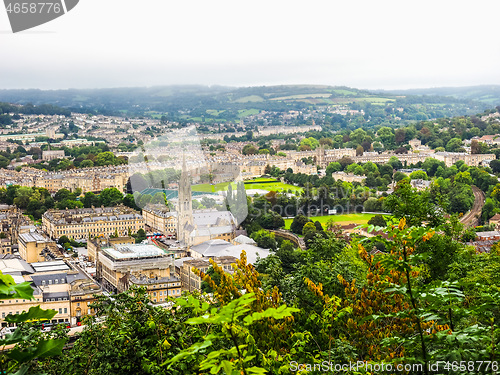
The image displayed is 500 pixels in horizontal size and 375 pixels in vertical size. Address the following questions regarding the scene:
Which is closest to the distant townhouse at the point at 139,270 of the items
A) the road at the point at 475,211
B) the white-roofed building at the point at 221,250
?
the white-roofed building at the point at 221,250

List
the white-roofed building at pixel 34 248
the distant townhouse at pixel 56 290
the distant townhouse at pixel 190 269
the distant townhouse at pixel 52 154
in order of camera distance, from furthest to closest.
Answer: the distant townhouse at pixel 52 154 → the white-roofed building at pixel 34 248 → the distant townhouse at pixel 190 269 → the distant townhouse at pixel 56 290

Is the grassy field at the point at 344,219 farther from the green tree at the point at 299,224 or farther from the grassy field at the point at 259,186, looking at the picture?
the grassy field at the point at 259,186

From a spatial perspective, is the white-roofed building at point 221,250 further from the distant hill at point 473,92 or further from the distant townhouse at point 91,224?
the distant hill at point 473,92

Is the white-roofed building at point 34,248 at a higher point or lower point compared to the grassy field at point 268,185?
higher

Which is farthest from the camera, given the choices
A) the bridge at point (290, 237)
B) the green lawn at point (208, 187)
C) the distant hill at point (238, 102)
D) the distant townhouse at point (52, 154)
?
the distant hill at point (238, 102)

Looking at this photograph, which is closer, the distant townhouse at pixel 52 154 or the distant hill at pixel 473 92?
the distant townhouse at pixel 52 154

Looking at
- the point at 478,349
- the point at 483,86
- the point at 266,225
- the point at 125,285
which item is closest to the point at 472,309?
the point at 478,349

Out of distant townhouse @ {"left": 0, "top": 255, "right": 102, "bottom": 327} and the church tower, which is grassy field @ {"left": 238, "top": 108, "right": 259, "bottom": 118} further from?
distant townhouse @ {"left": 0, "top": 255, "right": 102, "bottom": 327}

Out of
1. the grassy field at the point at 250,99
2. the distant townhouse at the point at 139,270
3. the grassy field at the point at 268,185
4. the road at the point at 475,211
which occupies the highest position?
Result: the grassy field at the point at 250,99

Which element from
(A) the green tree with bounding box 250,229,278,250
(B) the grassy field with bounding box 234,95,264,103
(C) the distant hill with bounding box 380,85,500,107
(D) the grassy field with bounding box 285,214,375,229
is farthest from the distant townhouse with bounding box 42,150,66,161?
(C) the distant hill with bounding box 380,85,500,107
